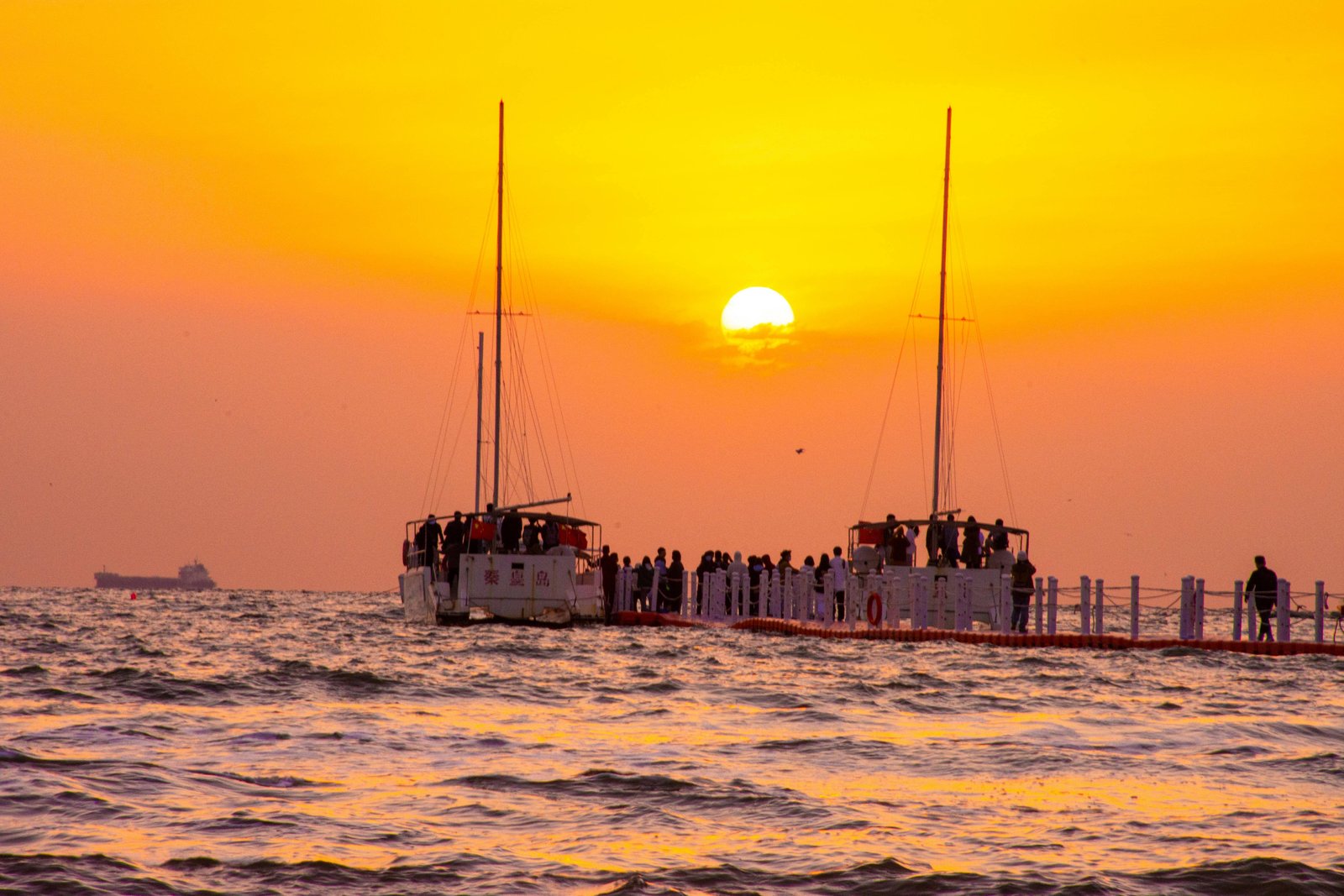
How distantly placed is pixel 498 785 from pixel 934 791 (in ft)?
9.73

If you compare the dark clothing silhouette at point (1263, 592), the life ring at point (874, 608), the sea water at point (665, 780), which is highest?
the dark clothing silhouette at point (1263, 592)

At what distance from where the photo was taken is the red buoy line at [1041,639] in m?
23.7

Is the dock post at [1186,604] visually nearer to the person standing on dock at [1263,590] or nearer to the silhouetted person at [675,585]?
the person standing on dock at [1263,590]

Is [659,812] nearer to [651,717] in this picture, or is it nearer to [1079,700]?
[651,717]

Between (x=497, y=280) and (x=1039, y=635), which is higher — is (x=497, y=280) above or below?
above

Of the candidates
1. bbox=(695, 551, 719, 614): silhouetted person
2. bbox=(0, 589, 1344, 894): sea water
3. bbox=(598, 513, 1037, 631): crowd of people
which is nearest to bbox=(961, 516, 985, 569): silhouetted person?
bbox=(598, 513, 1037, 631): crowd of people

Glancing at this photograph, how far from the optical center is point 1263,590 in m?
25.7

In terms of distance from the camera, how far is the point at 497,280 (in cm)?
4306

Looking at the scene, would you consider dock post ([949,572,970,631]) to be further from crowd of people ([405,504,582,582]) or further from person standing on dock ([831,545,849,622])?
crowd of people ([405,504,582,582])

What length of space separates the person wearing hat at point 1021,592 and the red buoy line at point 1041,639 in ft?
2.58

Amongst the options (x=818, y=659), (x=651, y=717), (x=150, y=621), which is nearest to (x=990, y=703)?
(x=651, y=717)

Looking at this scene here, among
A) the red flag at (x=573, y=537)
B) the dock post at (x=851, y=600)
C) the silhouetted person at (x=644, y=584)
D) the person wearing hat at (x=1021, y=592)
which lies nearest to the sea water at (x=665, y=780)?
the person wearing hat at (x=1021, y=592)

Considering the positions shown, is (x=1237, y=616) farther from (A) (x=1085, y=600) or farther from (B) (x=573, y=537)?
(B) (x=573, y=537)

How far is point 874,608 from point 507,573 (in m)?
8.11
